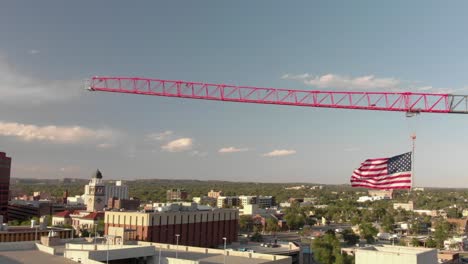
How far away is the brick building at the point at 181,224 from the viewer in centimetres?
12262

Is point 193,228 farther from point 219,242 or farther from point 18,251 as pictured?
point 18,251

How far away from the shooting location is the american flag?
2778 inches

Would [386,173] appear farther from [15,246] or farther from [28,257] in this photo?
[15,246]

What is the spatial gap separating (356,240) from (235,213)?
6270 centimetres

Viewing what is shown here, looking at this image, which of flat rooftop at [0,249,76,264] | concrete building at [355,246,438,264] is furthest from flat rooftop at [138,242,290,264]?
concrete building at [355,246,438,264]

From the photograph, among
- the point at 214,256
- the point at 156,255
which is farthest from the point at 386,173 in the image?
the point at 156,255

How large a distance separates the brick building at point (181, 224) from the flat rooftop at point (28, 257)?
3763 cm

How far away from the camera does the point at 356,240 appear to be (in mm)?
197125

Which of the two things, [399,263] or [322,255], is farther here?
[322,255]

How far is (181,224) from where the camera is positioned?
435 feet

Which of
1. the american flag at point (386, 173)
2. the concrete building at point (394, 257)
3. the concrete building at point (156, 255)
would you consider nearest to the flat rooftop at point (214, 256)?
the concrete building at point (156, 255)

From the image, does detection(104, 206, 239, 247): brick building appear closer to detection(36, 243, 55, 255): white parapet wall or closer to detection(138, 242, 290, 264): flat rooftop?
detection(138, 242, 290, 264): flat rooftop

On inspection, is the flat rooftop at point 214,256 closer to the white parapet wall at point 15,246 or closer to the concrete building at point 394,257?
the concrete building at point 394,257

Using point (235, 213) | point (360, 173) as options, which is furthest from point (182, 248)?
point (235, 213)
